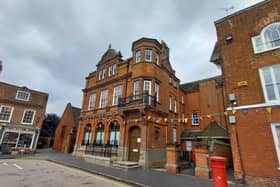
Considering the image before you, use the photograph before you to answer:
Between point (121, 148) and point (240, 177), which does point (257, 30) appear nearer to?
point (240, 177)

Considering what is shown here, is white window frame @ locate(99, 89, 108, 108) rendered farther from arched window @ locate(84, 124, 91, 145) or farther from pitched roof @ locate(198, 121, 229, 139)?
pitched roof @ locate(198, 121, 229, 139)

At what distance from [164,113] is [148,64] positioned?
510 centimetres

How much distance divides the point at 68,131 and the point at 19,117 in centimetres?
689

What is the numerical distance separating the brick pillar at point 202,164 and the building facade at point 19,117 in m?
22.2

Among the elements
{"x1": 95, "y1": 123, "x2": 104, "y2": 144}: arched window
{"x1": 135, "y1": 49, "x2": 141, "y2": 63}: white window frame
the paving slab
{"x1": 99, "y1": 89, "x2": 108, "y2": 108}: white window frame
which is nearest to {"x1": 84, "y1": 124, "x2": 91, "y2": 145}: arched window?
{"x1": 95, "y1": 123, "x2": 104, "y2": 144}: arched window

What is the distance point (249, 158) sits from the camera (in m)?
7.32

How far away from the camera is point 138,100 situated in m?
13.8

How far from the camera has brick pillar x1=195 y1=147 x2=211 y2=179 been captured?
8375 millimetres

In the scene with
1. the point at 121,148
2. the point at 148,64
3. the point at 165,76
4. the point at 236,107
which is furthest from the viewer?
the point at 165,76

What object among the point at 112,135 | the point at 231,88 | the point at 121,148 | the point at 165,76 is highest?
the point at 165,76

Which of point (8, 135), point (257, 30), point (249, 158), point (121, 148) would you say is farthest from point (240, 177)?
point (8, 135)

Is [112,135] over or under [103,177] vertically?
over

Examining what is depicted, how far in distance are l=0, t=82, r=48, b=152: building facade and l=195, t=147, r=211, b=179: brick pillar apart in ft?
73.0

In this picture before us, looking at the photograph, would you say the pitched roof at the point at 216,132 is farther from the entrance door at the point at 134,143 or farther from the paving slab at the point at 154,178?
the paving slab at the point at 154,178
